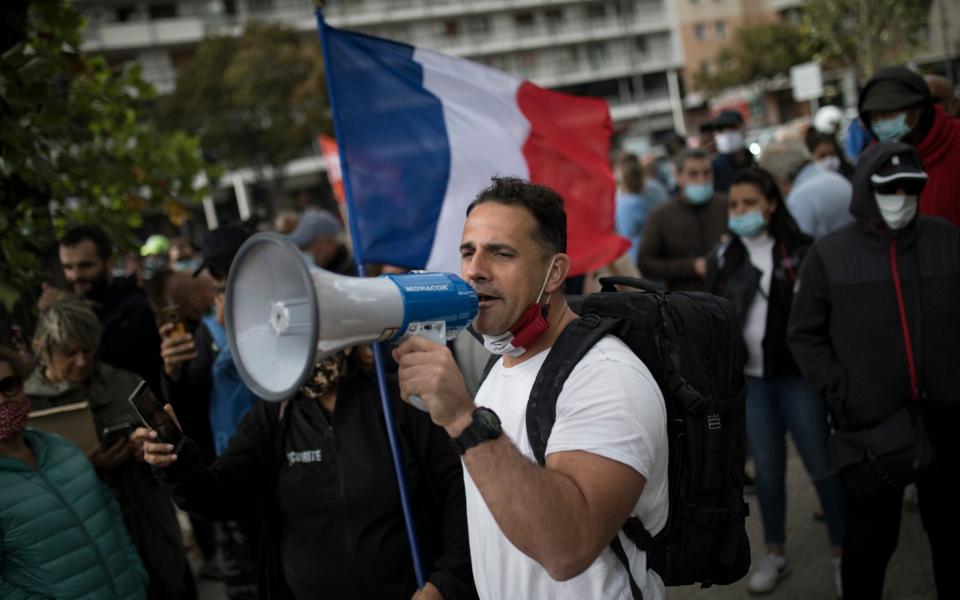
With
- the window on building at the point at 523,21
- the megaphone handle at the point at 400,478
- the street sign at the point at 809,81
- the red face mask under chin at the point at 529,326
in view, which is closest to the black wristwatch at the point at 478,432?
the red face mask under chin at the point at 529,326

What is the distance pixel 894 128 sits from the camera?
3.98m

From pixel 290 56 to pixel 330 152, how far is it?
23.3 meters

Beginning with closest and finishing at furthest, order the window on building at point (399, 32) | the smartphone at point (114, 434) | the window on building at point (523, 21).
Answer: the smartphone at point (114, 434)
the window on building at point (399, 32)
the window on building at point (523, 21)

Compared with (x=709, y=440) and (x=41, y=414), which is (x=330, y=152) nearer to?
(x=41, y=414)

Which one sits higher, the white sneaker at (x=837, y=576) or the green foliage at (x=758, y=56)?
the green foliage at (x=758, y=56)

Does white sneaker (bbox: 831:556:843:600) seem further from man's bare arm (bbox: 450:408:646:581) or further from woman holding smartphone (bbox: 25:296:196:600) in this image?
woman holding smartphone (bbox: 25:296:196:600)

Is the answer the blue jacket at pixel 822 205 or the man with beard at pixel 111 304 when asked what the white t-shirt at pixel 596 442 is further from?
the blue jacket at pixel 822 205

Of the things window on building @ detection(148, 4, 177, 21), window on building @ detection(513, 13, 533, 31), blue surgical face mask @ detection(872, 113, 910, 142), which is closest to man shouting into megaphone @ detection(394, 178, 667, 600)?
blue surgical face mask @ detection(872, 113, 910, 142)

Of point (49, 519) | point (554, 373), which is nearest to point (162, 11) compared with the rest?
point (49, 519)

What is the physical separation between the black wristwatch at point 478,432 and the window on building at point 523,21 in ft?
171

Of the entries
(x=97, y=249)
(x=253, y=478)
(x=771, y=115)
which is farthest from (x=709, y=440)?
(x=771, y=115)

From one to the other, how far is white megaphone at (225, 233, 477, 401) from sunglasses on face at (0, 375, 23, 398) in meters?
1.52

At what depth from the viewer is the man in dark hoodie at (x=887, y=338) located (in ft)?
10.4

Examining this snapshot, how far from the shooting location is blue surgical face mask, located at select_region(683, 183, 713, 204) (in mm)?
→ 5660
